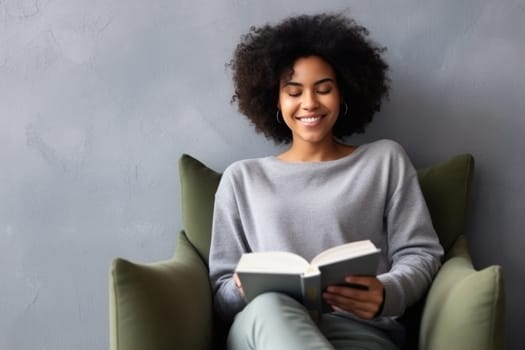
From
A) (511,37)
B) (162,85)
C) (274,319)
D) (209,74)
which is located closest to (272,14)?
(209,74)

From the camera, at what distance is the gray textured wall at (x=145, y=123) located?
5.11 ft

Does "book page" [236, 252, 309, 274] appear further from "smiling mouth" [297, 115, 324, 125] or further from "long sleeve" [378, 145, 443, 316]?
"smiling mouth" [297, 115, 324, 125]

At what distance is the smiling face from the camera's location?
54.1 inches

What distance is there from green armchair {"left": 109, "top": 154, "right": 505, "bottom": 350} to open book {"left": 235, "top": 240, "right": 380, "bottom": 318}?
141 millimetres

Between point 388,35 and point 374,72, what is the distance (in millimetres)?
153

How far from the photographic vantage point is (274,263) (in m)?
1.08

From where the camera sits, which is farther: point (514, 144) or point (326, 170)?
point (514, 144)

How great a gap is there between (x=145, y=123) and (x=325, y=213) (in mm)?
557

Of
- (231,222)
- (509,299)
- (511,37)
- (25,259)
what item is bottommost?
(509,299)

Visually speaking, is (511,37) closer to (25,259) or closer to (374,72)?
(374,72)

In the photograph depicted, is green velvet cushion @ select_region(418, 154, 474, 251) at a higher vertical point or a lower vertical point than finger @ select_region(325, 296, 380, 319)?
higher

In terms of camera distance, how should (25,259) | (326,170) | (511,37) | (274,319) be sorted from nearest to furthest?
(274,319) → (326,170) → (511,37) → (25,259)

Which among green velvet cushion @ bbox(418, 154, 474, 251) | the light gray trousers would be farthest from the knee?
green velvet cushion @ bbox(418, 154, 474, 251)

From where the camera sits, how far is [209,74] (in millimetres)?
1610
